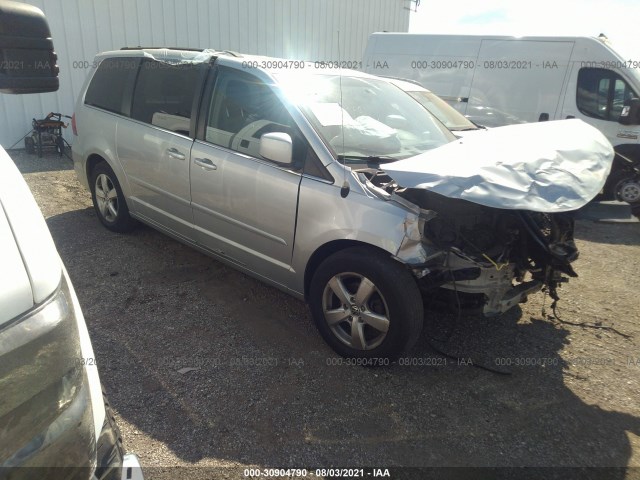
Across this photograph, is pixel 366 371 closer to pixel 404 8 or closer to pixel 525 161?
pixel 525 161

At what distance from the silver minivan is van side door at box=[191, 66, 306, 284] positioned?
0.01 metres

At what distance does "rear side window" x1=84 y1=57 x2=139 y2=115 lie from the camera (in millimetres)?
4449

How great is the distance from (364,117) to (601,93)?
4.90 metres

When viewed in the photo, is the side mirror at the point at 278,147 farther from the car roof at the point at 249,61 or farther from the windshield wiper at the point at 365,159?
the car roof at the point at 249,61

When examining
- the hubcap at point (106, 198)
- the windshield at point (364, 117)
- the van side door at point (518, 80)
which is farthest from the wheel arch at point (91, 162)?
the van side door at point (518, 80)

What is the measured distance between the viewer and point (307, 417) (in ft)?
8.47

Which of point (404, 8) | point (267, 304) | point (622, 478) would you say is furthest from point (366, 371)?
point (404, 8)

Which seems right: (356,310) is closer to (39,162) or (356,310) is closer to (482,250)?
(482,250)

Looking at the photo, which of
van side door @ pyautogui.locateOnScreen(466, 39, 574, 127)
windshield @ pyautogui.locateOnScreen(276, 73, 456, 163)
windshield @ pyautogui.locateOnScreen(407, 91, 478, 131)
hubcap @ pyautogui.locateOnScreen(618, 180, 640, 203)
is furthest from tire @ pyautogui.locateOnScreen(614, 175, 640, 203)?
windshield @ pyautogui.locateOnScreen(276, 73, 456, 163)

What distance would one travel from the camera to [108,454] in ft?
4.67

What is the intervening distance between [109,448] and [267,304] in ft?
7.63

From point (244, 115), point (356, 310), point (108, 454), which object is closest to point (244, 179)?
point (244, 115)

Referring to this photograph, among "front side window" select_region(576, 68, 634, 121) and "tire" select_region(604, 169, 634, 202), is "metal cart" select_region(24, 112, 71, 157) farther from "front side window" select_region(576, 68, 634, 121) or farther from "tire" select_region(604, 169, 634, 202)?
"tire" select_region(604, 169, 634, 202)

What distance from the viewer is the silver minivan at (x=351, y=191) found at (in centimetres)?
269
